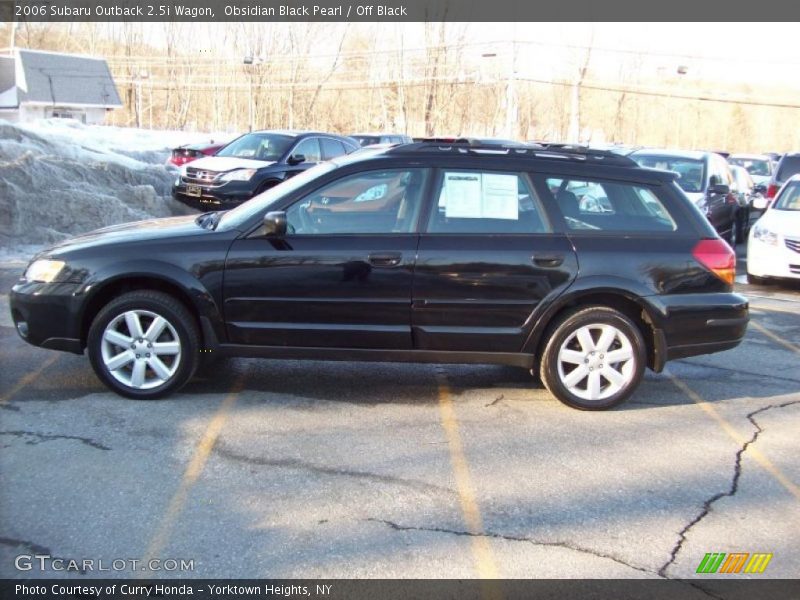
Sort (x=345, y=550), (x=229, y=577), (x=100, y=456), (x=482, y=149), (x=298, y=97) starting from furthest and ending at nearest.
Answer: (x=298, y=97) → (x=482, y=149) → (x=100, y=456) → (x=345, y=550) → (x=229, y=577)

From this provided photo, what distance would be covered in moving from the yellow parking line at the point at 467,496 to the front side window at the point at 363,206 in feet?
4.16

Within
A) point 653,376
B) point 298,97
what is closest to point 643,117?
point 298,97

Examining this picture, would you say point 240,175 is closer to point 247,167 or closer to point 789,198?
point 247,167

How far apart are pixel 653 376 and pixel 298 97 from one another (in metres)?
46.9

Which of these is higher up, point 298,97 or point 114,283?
point 298,97

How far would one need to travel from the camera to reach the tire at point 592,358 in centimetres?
533

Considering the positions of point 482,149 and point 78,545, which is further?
point 482,149

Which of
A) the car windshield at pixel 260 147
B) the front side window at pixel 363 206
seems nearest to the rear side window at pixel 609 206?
the front side window at pixel 363 206

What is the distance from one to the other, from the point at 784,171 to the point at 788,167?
0.21 m

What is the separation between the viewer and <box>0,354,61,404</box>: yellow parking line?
17.2ft

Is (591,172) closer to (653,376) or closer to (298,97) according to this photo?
(653,376)

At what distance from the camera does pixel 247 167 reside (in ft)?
45.7

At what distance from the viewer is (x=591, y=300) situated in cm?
542

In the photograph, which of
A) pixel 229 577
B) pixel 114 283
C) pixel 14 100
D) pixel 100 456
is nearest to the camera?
pixel 229 577
